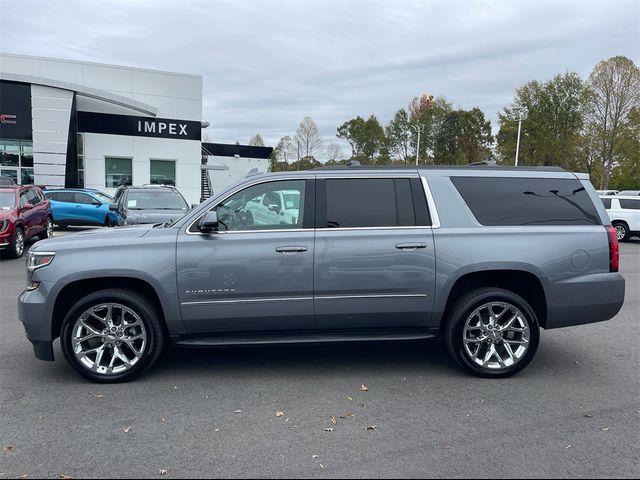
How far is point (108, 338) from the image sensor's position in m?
4.63

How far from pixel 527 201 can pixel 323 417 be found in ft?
9.18

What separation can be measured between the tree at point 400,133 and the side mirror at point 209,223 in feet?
194

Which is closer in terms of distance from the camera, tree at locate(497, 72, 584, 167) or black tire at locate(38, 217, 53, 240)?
black tire at locate(38, 217, 53, 240)

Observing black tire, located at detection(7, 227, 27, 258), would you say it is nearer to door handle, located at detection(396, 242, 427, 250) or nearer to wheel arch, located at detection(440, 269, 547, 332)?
door handle, located at detection(396, 242, 427, 250)

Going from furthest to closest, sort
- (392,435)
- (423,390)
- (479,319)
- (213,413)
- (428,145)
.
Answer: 1. (428,145)
2. (479,319)
3. (423,390)
4. (213,413)
5. (392,435)

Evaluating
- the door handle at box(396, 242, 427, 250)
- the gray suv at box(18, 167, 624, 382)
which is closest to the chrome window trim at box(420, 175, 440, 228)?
the gray suv at box(18, 167, 624, 382)

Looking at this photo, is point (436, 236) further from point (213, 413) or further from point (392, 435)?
point (213, 413)

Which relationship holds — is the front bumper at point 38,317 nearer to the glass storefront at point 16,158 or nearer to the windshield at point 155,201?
the windshield at point 155,201

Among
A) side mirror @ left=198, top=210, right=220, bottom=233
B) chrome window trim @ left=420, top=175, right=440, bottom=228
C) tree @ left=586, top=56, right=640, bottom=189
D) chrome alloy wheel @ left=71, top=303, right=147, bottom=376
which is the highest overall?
tree @ left=586, top=56, right=640, bottom=189

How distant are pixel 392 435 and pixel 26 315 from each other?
129 inches

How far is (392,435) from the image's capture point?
3.68 metres

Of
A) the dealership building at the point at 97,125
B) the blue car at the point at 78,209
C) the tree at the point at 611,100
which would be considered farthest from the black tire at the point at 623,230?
the tree at the point at 611,100

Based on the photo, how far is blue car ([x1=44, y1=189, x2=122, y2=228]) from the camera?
19078 millimetres

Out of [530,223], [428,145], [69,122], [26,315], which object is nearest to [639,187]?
[428,145]
